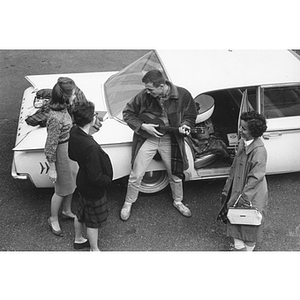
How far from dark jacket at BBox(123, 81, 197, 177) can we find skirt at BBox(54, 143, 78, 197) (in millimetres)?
612

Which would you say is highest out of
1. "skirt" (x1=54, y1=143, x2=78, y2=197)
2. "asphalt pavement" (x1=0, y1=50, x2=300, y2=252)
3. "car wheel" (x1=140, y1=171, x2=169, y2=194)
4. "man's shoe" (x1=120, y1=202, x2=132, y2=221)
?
"skirt" (x1=54, y1=143, x2=78, y2=197)

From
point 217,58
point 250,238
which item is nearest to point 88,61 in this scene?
point 217,58

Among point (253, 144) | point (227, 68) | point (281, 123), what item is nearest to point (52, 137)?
point (253, 144)

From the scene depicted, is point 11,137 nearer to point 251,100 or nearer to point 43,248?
point 43,248

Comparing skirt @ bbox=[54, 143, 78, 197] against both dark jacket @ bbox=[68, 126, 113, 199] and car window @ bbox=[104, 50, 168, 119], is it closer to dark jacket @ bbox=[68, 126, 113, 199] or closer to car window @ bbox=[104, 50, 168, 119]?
dark jacket @ bbox=[68, 126, 113, 199]

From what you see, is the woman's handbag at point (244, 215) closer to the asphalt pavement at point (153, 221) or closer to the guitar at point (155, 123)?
the asphalt pavement at point (153, 221)

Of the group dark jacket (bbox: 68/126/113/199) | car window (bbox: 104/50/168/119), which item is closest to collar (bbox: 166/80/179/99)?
car window (bbox: 104/50/168/119)

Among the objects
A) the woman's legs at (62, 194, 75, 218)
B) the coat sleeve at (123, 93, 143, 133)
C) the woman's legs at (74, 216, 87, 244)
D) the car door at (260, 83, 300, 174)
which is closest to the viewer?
the woman's legs at (74, 216, 87, 244)

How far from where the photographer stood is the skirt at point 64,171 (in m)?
3.58

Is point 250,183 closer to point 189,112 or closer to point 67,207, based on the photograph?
point 189,112

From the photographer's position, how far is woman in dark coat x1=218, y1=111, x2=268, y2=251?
3.25m

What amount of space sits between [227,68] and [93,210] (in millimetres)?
2082

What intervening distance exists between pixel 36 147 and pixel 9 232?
2.99 feet

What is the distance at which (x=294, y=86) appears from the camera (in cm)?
423
